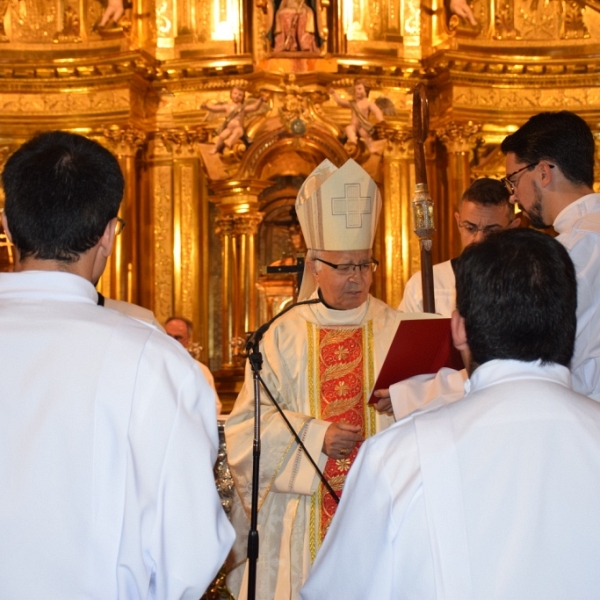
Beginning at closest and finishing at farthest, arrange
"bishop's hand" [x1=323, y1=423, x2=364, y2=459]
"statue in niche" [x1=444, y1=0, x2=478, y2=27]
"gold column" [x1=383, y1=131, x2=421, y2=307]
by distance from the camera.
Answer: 1. "bishop's hand" [x1=323, y1=423, x2=364, y2=459]
2. "gold column" [x1=383, y1=131, x2=421, y2=307]
3. "statue in niche" [x1=444, y1=0, x2=478, y2=27]

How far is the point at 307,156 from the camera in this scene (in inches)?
482

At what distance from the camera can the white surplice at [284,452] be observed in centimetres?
420

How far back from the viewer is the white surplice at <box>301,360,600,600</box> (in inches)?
75.4

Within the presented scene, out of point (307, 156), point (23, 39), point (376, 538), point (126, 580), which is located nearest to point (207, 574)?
point (126, 580)

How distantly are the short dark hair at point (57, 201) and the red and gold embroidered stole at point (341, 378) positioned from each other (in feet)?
7.69

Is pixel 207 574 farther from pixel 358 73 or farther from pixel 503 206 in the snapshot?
pixel 358 73

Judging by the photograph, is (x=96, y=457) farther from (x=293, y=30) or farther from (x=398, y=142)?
(x=293, y=30)

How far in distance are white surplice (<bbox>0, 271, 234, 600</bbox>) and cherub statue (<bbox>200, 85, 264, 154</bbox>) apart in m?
9.81

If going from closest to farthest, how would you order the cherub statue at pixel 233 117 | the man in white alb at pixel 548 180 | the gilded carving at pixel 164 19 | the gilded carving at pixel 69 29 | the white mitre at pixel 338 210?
the man in white alb at pixel 548 180 → the white mitre at pixel 338 210 → the cherub statue at pixel 233 117 → the gilded carving at pixel 69 29 → the gilded carving at pixel 164 19

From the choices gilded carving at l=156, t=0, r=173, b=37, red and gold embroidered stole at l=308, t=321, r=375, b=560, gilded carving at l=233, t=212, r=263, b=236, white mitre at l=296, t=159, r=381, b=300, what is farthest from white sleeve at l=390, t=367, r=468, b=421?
gilded carving at l=156, t=0, r=173, b=37

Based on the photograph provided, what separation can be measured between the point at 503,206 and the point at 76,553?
11.9 ft

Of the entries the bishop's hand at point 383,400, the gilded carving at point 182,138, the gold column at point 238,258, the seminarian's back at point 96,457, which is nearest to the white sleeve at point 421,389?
the bishop's hand at point 383,400

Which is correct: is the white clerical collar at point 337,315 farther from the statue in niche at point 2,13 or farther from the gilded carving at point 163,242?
the statue in niche at point 2,13

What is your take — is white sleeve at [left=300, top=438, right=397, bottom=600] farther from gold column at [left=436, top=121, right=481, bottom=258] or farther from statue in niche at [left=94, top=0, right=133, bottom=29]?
statue in niche at [left=94, top=0, right=133, bottom=29]
